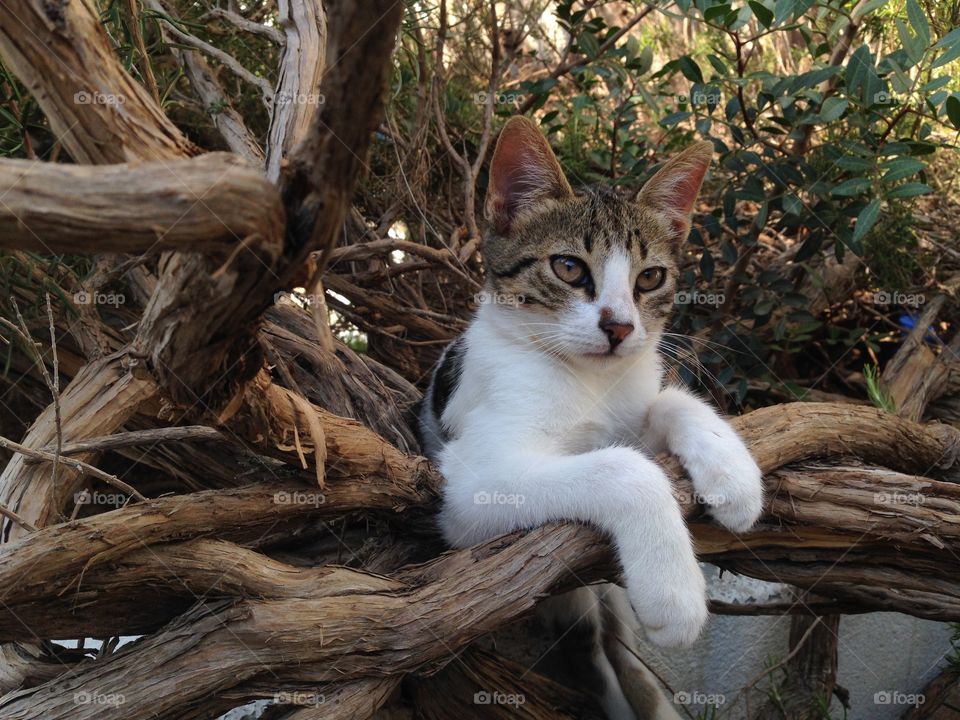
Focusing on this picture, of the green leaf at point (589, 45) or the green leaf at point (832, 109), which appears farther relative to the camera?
the green leaf at point (589, 45)

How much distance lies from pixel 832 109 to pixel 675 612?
205 cm

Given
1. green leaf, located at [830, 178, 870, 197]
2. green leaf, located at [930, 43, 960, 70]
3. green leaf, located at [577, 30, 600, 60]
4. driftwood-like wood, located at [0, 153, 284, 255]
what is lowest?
driftwood-like wood, located at [0, 153, 284, 255]

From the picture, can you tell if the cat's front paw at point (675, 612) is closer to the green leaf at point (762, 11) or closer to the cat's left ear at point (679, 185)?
the cat's left ear at point (679, 185)

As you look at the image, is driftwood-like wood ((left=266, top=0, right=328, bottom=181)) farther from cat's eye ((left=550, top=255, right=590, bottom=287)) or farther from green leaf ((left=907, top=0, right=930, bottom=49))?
green leaf ((left=907, top=0, right=930, bottom=49))

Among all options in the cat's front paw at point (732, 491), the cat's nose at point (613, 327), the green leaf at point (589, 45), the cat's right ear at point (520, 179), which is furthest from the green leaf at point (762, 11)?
the cat's front paw at point (732, 491)

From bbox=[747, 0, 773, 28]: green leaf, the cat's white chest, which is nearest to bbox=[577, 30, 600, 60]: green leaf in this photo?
bbox=[747, 0, 773, 28]: green leaf

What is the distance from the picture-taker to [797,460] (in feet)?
8.50

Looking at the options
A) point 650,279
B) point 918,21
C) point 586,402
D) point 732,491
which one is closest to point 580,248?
point 650,279

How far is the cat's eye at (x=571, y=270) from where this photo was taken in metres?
2.75

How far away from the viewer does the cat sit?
7.07 feet

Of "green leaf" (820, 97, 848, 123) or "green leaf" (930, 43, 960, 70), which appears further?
"green leaf" (820, 97, 848, 123)

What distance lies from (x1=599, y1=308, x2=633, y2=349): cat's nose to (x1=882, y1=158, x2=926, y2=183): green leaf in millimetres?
1334

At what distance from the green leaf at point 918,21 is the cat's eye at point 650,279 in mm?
1184

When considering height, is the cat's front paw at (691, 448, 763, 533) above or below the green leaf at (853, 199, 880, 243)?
below
